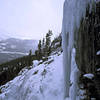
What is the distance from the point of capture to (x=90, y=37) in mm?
3365

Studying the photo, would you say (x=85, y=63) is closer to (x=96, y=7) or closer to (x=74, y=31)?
(x=74, y=31)

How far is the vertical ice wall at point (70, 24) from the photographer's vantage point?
337 cm

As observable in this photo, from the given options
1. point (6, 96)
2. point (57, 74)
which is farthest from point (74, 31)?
point (6, 96)

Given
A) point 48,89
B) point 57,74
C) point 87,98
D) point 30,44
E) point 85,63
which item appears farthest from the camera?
point 30,44

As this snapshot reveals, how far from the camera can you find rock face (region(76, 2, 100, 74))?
3298 mm

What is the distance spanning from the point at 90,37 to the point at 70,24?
0.94 m

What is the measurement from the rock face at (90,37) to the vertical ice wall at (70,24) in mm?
188

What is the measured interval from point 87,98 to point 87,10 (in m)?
2.98

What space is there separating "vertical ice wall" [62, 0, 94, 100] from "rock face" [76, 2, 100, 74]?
0.19 metres

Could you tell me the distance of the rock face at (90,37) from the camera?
3298 mm

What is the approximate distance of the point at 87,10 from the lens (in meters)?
3.37

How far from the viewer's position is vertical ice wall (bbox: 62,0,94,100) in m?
3.37

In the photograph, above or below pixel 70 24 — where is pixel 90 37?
below

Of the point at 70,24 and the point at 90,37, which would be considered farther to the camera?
the point at 70,24
